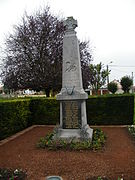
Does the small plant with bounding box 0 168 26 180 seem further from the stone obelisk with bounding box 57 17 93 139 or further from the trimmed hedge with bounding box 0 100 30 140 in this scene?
the trimmed hedge with bounding box 0 100 30 140

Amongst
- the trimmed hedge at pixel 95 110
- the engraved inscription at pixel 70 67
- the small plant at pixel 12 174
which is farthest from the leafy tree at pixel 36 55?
the small plant at pixel 12 174

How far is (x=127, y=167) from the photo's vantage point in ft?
15.2

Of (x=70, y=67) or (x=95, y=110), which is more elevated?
(x=70, y=67)

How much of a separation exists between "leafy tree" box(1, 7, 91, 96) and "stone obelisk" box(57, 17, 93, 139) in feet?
28.3

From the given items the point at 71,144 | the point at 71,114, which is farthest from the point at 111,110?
the point at 71,144

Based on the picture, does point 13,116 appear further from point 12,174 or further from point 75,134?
point 12,174

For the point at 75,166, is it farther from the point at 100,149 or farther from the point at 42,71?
the point at 42,71

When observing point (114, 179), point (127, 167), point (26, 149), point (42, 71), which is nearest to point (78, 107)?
point (26, 149)

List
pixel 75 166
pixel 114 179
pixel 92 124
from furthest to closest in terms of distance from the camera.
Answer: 1. pixel 92 124
2. pixel 75 166
3. pixel 114 179

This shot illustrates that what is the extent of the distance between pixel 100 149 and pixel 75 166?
1591 millimetres

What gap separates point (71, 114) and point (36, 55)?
34.6 ft

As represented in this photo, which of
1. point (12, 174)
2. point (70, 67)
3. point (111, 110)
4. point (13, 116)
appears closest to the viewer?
point (12, 174)

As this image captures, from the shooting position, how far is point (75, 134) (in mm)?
7168

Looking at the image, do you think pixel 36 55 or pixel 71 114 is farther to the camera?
pixel 36 55
